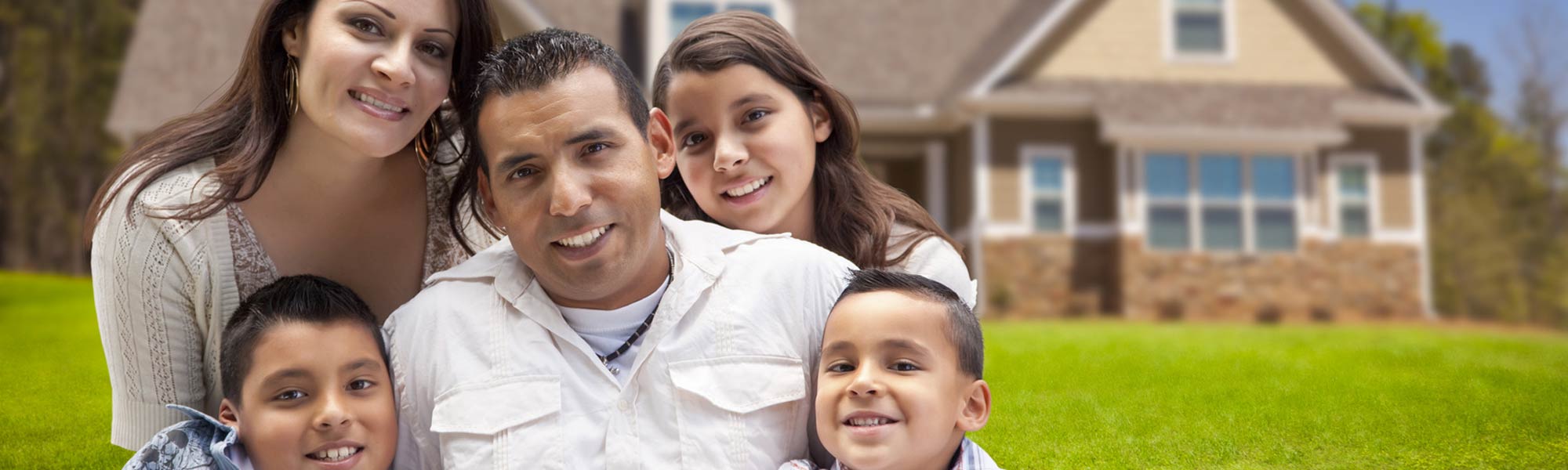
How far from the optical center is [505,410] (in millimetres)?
2834

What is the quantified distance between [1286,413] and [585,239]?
2515mm

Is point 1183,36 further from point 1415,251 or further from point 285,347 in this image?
point 285,347

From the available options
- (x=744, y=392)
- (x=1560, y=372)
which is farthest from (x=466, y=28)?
(x=1560, y=372)

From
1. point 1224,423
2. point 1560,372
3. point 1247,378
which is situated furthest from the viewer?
point 1247,378

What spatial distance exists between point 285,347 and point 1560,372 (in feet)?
13.3

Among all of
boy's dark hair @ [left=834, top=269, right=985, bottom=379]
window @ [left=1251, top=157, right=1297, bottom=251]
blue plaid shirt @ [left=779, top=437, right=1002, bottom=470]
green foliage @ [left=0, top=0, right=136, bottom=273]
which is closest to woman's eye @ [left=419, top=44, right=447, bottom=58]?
boy's dark hair @ [left=834, top=269, right=985, bottom=379]

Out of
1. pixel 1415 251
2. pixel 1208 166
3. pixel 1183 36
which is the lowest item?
pixel 1415 251

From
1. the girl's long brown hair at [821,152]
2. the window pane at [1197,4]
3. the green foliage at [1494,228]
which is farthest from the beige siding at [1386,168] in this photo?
the girl's long brown hair at [821,152]

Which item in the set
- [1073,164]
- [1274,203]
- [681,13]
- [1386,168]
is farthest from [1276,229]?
[681,13]

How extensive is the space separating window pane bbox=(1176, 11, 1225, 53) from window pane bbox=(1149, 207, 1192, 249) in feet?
6.89

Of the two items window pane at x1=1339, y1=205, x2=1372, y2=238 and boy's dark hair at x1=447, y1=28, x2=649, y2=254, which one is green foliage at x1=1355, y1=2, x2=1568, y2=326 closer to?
window pane at x1=1339, y1=205, x2=1372, y2=238

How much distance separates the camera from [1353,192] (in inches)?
614

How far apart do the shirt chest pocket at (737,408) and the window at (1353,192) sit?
14259 millimetres

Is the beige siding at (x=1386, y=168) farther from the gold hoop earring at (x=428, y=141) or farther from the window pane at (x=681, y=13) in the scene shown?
the gold hoop earring at (x=428, y=141)
